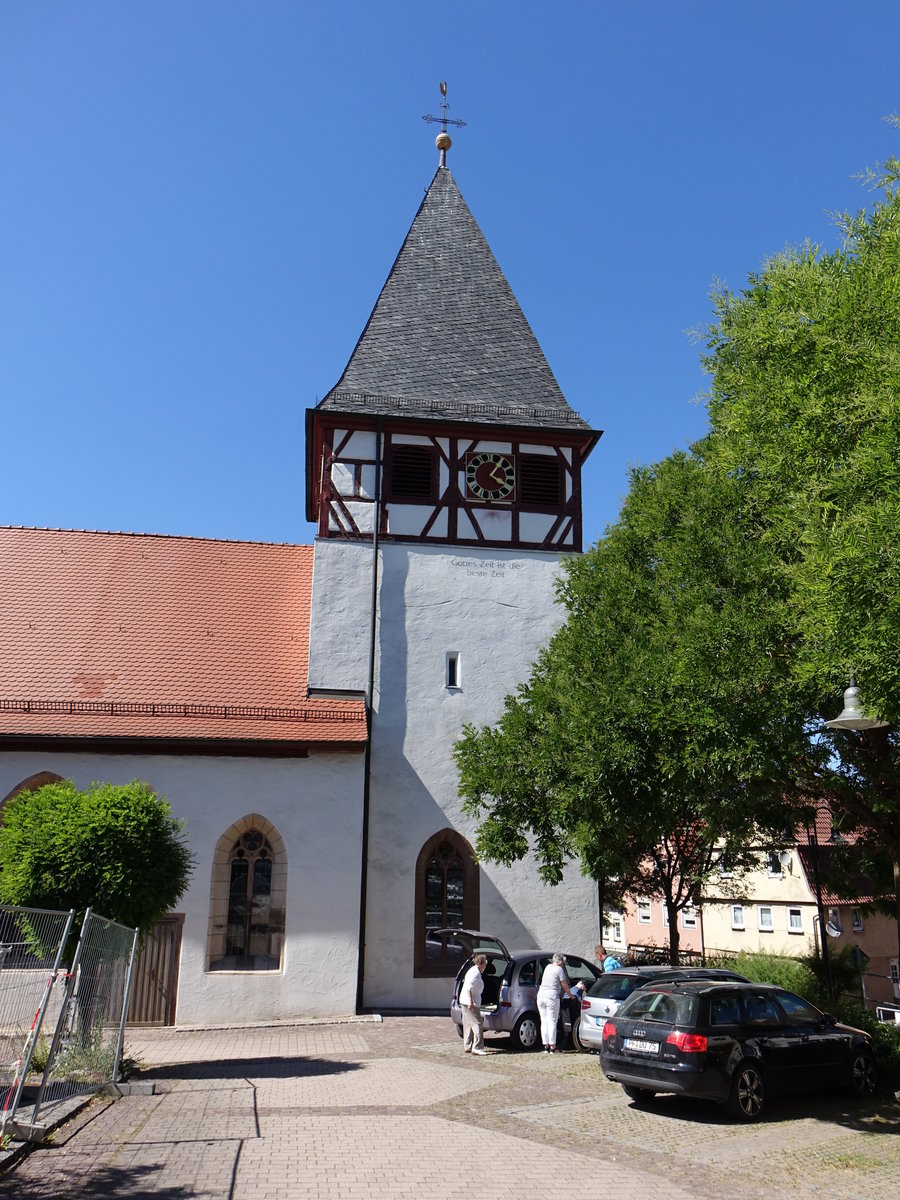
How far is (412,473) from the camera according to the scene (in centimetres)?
2170

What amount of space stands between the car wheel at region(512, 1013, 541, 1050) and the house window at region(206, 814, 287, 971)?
5.37 m

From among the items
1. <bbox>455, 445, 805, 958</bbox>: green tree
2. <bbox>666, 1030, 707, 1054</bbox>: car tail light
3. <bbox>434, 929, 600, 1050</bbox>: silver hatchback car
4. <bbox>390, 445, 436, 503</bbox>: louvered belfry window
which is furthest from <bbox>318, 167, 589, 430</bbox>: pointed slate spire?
<bbox>666, 1030, 707, 1054</bbox>: car tail light

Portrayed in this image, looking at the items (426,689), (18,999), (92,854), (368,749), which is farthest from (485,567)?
(18,999)

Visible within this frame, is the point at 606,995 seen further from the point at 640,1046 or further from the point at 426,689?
the point at 426,689

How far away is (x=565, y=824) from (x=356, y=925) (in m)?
5.90

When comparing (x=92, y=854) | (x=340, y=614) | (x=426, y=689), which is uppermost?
(x=340, y=614)

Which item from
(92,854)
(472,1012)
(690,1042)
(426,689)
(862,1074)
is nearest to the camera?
(690,1042)

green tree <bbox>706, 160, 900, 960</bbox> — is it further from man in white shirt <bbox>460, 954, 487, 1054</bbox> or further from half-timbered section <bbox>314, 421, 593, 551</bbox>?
half-timbered section <bbox>314, 421, 593, 551</bbox>

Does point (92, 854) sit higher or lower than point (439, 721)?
lower

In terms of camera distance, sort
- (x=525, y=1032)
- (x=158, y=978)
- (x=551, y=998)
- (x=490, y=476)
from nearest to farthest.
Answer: (x=551, y=998), (x=525, y=1032), (x=158, y=978), (x=490, y=476)

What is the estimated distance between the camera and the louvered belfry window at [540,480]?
22.0m

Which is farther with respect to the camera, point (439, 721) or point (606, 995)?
point (439, 721)

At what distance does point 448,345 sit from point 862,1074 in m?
17.7

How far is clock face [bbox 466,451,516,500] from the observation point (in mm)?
21812
